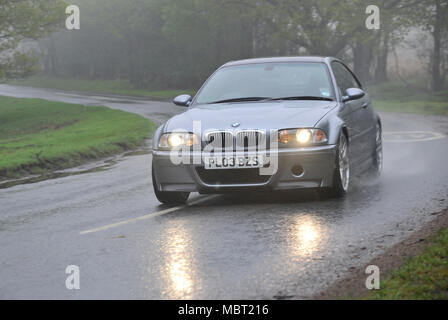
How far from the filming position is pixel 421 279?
518cm

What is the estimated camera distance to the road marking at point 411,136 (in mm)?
16781

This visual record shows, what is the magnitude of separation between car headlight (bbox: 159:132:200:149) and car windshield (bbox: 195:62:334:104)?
125 centimetres

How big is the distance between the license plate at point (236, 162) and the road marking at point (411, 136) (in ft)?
29.0

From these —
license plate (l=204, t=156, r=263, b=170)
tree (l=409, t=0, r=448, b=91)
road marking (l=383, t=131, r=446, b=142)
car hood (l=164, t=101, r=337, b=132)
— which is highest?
tree (l=409, t=0, r=448, b=91)

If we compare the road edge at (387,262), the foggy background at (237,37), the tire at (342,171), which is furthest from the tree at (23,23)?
the road edge at (387,262)

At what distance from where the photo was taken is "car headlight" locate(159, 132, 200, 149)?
864cm

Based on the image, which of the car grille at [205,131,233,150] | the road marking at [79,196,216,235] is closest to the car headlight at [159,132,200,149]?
the car grille at [205,131,233,150]

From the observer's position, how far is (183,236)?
721 centimetres

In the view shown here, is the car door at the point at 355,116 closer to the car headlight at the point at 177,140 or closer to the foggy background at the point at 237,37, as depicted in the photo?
the car headlight at the point at 177,140

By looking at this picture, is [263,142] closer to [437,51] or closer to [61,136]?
[61,136]

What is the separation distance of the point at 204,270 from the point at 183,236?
4.55 ft

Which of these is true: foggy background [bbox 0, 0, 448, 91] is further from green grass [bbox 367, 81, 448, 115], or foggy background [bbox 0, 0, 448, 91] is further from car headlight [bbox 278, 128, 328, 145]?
car headlight [bbox 278, 128, 328, 145]
